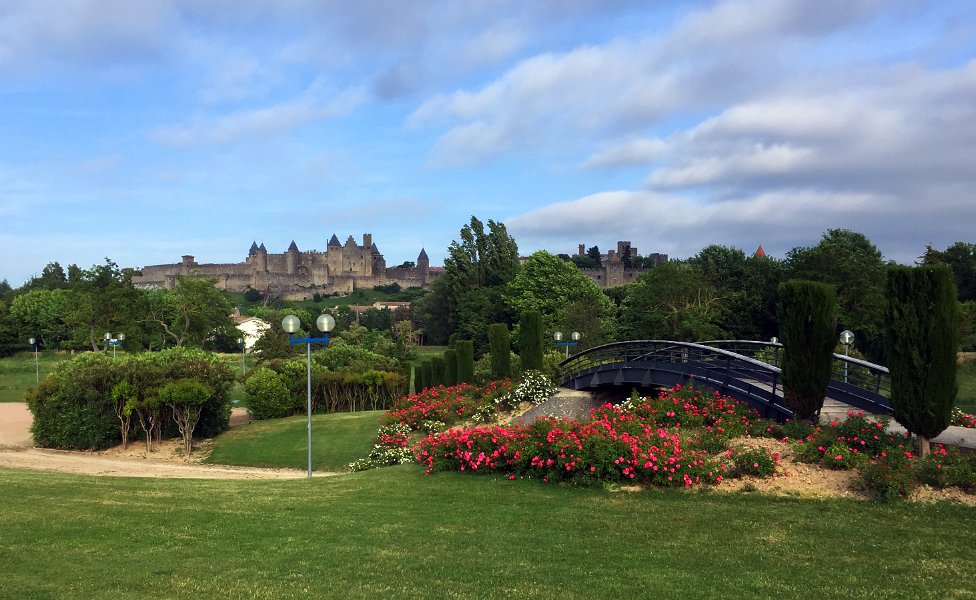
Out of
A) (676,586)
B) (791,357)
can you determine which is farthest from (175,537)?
(791,357)

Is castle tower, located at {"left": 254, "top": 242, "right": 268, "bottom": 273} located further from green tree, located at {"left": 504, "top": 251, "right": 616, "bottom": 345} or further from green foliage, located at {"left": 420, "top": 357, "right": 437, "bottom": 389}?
green foliage, located at {"left": 420, "top": 357, "right": 437, "bottom": 389}

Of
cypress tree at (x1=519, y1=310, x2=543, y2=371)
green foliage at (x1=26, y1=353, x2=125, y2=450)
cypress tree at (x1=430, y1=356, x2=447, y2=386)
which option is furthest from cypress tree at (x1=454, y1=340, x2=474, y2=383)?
green foliage at (x1=26, y1=353, x2=125, y2=450)

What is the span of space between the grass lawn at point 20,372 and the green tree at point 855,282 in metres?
49.4

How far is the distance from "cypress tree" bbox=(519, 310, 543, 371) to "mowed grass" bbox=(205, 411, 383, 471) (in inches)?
242

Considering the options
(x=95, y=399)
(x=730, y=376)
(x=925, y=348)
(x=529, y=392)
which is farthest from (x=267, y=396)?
(x=925, y=348)

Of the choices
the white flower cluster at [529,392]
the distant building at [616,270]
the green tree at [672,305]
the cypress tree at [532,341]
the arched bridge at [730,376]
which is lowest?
the white flower cluster at [529,392]

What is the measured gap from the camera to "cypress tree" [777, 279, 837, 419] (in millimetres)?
13547

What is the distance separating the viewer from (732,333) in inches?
2216

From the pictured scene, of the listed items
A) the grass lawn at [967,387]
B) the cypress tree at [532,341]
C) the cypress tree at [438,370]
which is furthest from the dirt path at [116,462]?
the grass lawn at [967,387]

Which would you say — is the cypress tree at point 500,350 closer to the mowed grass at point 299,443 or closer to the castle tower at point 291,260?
the mowed grass at point 299,443

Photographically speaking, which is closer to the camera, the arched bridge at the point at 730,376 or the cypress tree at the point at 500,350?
the arched bridge at the point at 730,376

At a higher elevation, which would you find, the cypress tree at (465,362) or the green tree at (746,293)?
the green tree at (746,293)

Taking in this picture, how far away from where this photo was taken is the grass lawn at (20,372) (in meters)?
48.4

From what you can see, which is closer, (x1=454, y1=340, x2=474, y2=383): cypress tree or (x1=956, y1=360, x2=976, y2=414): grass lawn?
(x1=454, y1=340, x2=474, y2=383): cypress tree
